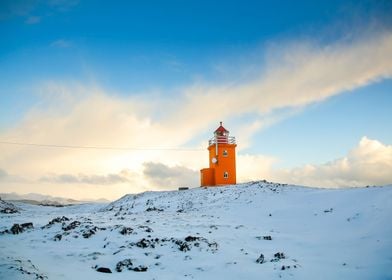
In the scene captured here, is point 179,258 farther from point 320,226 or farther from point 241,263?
point 320,226

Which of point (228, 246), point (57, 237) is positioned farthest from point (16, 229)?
point (228, 246)

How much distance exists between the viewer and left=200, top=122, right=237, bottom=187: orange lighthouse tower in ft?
136

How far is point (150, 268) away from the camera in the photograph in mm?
10781

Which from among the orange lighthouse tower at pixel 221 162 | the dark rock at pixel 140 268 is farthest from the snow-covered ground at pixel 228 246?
the orange lighthouse tower at pixel 221 162

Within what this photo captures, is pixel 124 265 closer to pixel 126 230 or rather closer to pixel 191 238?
pixel 191 238

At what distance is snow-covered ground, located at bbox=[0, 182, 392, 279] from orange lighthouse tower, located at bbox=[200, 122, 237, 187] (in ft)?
61.0

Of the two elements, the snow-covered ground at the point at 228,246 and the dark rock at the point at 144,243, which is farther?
the dark rock at the point at 144,243

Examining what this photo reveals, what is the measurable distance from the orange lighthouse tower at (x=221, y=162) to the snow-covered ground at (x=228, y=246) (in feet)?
61.0

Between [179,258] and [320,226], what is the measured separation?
1005 cm

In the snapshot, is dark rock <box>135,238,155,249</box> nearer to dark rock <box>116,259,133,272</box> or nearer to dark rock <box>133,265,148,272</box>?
dark rock <box>116,259,133,272</box>

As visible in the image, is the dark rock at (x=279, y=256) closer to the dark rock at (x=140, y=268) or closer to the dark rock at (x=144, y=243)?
the dark rock at (x=144, y=243)

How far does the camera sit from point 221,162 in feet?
136

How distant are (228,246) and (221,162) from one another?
92.9 ft

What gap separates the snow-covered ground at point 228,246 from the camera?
10422mm
